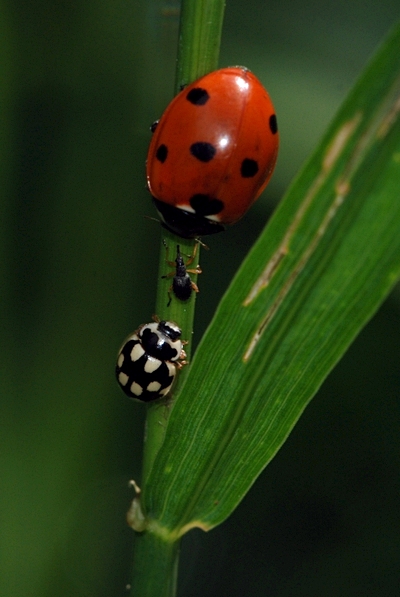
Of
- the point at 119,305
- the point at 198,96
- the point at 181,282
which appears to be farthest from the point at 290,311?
the point at 119,305

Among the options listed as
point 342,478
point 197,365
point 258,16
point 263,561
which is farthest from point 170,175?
point 263,561

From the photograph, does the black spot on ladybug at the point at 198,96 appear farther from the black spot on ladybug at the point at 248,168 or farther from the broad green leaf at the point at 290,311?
the broad green leaf at the point at 290,311

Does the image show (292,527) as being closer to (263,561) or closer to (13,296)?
(263,561)

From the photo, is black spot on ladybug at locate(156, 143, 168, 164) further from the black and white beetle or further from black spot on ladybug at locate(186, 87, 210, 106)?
the black and white beetle

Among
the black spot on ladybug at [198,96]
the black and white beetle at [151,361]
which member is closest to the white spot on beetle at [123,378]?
the black and white beetle at [151,361]

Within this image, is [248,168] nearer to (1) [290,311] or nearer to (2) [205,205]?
(2) [205,205]

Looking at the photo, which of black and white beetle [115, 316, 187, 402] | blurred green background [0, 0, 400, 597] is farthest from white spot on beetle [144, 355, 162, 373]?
blurred green background [0, 0, 400, 597]
